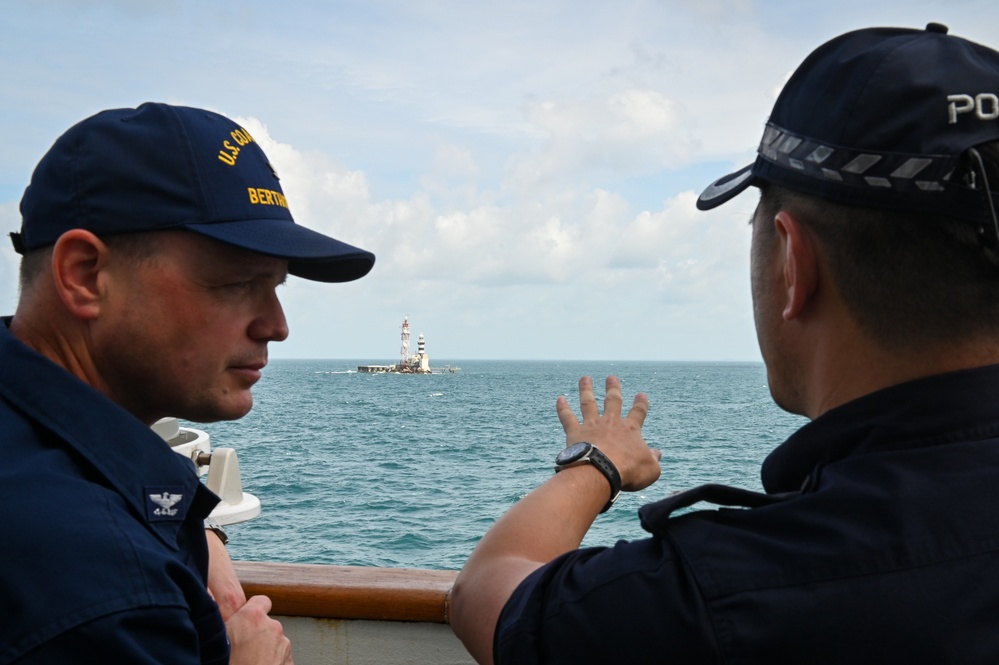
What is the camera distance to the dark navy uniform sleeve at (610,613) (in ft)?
3.06

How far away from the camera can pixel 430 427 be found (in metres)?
47.3

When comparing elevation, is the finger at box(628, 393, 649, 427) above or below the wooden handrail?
above

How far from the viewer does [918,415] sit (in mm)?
974

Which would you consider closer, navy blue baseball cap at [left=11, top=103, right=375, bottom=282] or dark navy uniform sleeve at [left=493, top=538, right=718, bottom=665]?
dark navy uniform sleeve at [left=493, top=538, right=718, bottom=665]

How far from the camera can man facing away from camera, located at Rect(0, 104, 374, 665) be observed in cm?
102

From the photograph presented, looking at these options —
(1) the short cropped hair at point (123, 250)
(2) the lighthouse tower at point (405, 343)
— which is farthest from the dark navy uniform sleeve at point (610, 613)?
(2) the lighthouse tower at point (405, 343)

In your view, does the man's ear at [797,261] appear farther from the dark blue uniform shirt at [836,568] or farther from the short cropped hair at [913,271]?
the dark blue uniform shirt at [836,568]

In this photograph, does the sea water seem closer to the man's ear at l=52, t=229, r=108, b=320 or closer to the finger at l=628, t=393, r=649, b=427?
the finger at l=628, t=393, r=649, b=427

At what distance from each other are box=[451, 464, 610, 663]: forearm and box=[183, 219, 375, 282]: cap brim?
535 millimetres

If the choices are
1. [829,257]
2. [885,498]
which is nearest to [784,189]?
[829,257]

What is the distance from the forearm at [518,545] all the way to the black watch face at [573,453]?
0.02 meters

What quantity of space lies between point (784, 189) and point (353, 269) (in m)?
0.90

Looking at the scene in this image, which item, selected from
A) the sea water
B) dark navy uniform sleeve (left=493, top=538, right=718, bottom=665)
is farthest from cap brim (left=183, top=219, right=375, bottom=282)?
the sea water

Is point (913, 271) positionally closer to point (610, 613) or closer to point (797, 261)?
point (797, 261)
